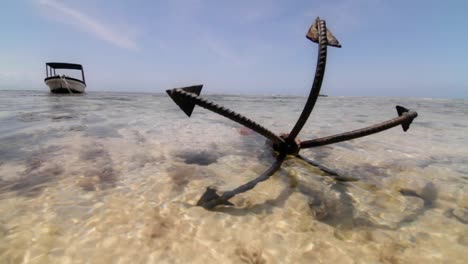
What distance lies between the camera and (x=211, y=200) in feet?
7.54

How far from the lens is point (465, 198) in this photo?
8.15 feet

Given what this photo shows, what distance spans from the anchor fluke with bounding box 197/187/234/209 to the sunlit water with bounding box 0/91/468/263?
75mm

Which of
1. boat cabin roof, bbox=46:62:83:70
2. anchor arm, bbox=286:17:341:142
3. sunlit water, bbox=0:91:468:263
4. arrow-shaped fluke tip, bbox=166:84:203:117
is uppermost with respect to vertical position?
boat cabin roof, bbox=46:62:83:70

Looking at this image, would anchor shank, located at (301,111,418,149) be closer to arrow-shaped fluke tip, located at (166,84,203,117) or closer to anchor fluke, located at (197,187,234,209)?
anchor fluke, located at (197,187,234,209)

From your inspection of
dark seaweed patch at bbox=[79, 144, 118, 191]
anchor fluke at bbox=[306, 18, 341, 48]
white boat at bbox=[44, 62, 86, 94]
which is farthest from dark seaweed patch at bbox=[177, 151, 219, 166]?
white boat at bbox=[44, 62, 86, 94]

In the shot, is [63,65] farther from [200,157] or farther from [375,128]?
[375,128]

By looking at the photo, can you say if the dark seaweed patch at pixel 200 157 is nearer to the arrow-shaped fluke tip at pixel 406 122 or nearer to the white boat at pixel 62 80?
the arrow-shaped fluke tip at pixel 406 122

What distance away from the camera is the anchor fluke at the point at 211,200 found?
2.21 m

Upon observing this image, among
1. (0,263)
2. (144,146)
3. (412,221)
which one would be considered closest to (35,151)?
(144,146)

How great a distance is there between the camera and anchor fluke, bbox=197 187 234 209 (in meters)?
2.21

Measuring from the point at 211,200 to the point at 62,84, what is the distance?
24870mm

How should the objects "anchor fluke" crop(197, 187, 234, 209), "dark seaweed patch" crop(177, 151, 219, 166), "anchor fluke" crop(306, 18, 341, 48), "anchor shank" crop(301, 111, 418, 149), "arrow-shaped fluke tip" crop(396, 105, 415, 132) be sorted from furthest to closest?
"dark seaweed patch" crop(177, 151, 219, 166) < "arrow-shaped fluke tip" crop(396, 105, 415, 132) < "anchor shank" crop(301, 111, 418, 149) < "anchor fluke" crop(306, 18, 341, 48) < "anchor fluke" crop(197, 187, 234, 209)

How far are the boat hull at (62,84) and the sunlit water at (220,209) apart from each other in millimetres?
21356

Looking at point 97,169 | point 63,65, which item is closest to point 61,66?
point 63,65
